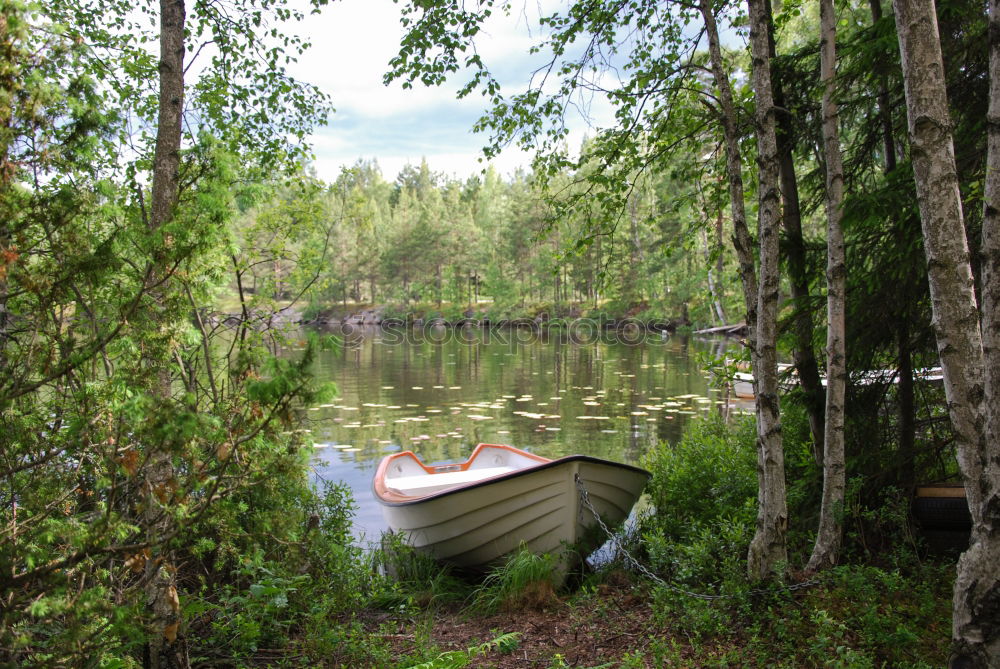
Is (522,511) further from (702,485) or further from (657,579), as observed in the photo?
(702,485)

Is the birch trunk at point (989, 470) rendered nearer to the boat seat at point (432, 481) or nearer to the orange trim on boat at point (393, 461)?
the orange trim on boat at point (393, 461)

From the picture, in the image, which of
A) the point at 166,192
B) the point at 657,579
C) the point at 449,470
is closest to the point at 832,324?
the point at 657,579

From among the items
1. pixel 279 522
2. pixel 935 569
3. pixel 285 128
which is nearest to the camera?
pixel 279 522

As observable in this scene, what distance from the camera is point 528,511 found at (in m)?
6.06

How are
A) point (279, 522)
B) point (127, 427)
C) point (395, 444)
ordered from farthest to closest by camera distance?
point (395, 444), point (279, 522), point (127, 427)

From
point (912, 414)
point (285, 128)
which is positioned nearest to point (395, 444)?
point (285, 128)

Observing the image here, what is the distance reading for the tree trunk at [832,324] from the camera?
4301 millimetres

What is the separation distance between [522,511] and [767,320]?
2.95 meters

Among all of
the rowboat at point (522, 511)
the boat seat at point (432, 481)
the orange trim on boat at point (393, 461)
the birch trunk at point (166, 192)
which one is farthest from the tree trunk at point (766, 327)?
the birch trunk at point (166, 192)

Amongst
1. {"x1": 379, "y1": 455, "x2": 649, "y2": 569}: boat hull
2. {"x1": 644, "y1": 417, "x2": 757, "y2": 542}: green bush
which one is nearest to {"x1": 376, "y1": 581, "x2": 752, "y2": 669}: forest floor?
{"x1": 379, "y1": 455, "x2": 649, "y2": 569}: boat hull

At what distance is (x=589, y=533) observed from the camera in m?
6.30

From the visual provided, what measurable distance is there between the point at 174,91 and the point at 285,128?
4.20 m

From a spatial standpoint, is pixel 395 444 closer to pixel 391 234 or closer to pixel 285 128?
pixel 285 128

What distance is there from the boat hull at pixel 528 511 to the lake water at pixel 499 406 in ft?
4.43
